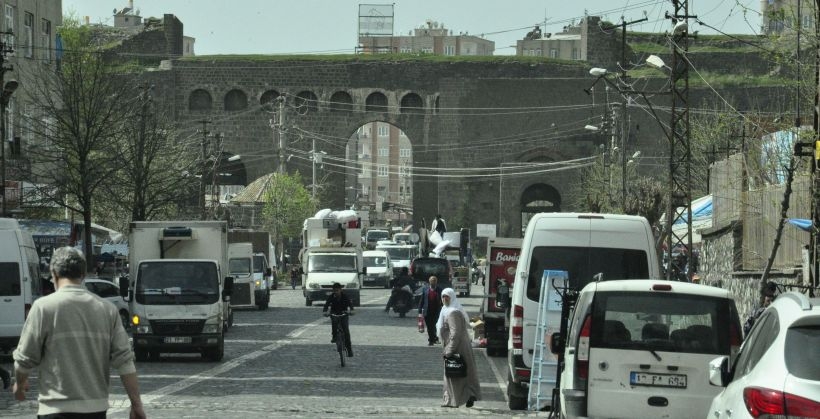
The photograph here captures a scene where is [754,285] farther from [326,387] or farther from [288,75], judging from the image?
[288,75]

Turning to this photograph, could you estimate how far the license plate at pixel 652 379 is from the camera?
1173 cm

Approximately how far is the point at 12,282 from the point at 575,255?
35.9 feet

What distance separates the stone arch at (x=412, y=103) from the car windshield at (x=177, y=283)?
71.1 metres

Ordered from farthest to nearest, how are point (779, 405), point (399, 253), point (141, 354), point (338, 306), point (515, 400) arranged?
point (399, 253) → point (141, 354) → point (338, 306) → point (515, 400) → point (779, 405)

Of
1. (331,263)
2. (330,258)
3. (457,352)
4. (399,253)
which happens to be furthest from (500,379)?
(399,253)

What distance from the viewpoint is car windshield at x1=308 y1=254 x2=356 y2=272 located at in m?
48.6

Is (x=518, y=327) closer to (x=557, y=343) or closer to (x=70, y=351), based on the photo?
(x=557, y=343)

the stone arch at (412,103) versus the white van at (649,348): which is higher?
the stone arch at (412,103)

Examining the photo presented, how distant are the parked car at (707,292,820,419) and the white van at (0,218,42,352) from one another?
17.5m

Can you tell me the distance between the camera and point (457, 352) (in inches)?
699

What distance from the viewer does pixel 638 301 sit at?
39.1 feet

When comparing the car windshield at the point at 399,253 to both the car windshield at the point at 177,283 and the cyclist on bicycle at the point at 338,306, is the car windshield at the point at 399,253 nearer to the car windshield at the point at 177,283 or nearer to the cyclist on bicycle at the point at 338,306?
the car windshield at the point at 177,283

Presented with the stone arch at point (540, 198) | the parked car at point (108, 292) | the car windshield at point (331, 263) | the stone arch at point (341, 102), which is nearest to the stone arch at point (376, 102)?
the stone arch at point (341, 102)

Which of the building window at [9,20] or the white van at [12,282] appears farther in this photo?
the building window at [9,20]
